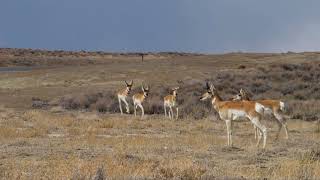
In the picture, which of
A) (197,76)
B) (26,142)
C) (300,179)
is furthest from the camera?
(197,76)

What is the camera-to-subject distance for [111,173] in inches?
554

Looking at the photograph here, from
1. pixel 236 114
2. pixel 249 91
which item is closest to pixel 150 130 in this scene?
pixel 236 114

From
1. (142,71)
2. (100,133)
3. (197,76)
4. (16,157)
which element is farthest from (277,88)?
(16,157)

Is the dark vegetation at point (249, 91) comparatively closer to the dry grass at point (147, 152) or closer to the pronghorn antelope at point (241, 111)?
the dry grass at point (147, 152)

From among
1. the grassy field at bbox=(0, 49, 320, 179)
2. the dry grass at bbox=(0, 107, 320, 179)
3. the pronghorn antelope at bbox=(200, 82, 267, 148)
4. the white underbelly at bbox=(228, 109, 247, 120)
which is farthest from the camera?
the white underbelly at bbox=(228, 109, 247, 120)

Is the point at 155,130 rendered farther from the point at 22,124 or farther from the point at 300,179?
the point at 300,179

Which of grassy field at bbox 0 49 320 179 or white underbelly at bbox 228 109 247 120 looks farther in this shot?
white underbelly at bbox 228 109 247 120

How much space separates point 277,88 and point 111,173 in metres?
34.2

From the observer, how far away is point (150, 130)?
89.1ft

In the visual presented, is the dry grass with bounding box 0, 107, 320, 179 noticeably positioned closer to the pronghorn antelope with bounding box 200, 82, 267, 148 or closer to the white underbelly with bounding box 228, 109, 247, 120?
the pronghorn antelope with bounding box 200, 82, 267, 148

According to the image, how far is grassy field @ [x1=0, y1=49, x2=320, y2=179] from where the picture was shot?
1484cm

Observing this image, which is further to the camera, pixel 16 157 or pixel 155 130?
pixel 155 130

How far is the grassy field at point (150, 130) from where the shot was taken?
584 inches

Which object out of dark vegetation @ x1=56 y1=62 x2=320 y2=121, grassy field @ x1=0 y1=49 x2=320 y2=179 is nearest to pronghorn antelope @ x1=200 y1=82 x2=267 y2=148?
grassy field @ x1=0 y1=49 x2=320 y2=179
